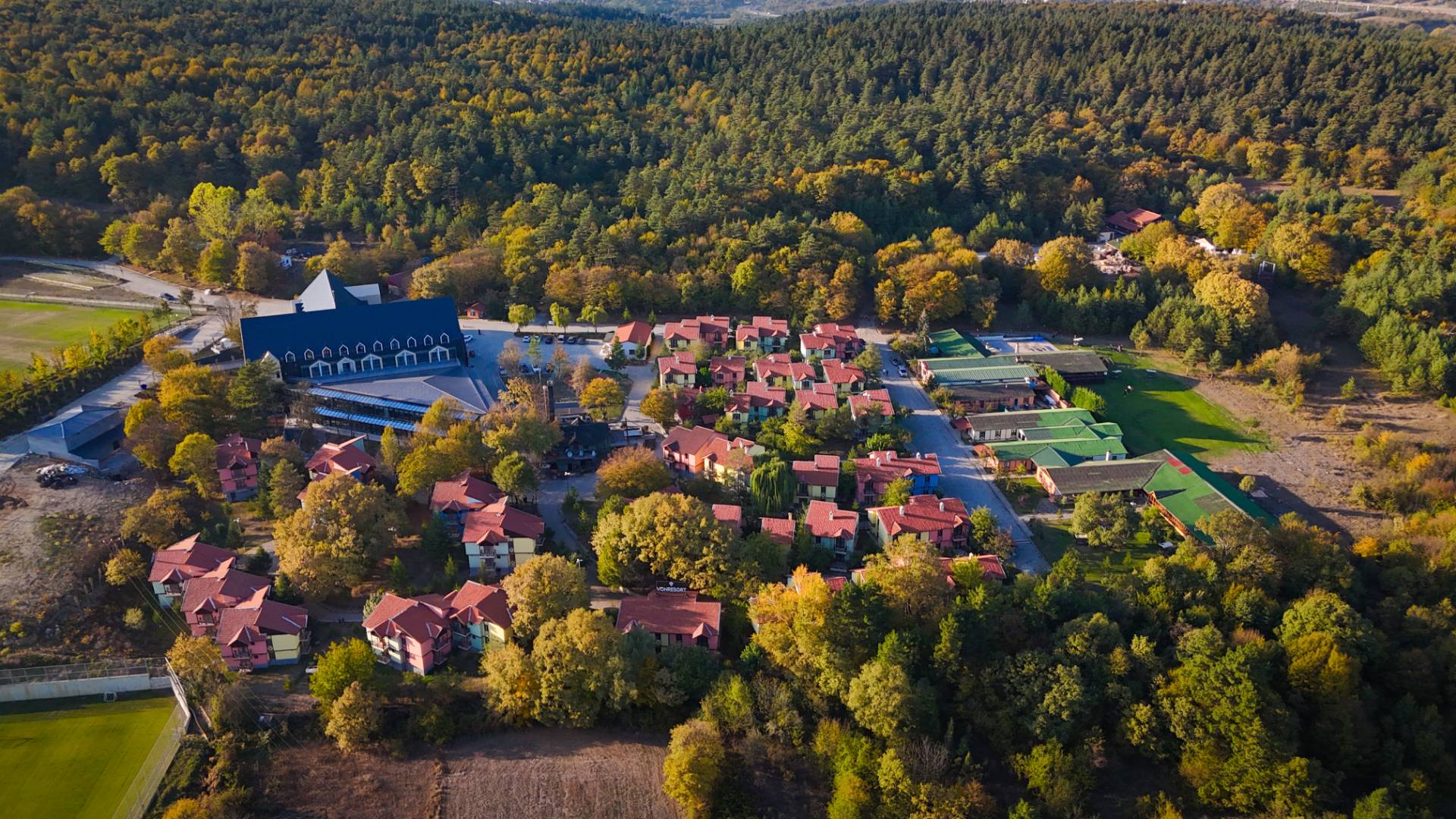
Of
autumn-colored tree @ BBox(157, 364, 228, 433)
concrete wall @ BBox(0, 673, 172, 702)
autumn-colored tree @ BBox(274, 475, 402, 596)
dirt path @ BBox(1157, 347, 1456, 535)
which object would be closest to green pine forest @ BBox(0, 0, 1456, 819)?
dirt path @ BBox(1157, 347, 1456, 535)

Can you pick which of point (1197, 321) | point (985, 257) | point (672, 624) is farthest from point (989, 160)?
point (672, 624)

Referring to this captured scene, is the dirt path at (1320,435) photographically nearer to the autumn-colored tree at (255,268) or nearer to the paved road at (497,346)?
the paved road at (497,346)

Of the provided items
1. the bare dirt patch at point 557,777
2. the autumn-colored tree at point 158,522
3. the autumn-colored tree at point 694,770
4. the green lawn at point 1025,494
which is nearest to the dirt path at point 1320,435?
the green lawn at point 1025,494

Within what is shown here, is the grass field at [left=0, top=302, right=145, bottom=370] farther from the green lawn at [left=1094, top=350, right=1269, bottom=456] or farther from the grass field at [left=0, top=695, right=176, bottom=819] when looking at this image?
the green lawn at [left=1094, top=350, right=1269, bottom=456]

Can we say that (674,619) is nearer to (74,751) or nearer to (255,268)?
(74,751)

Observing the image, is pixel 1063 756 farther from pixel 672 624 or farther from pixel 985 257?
pixel 985 257

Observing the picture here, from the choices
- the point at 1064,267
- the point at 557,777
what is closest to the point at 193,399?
the point at 557,777
